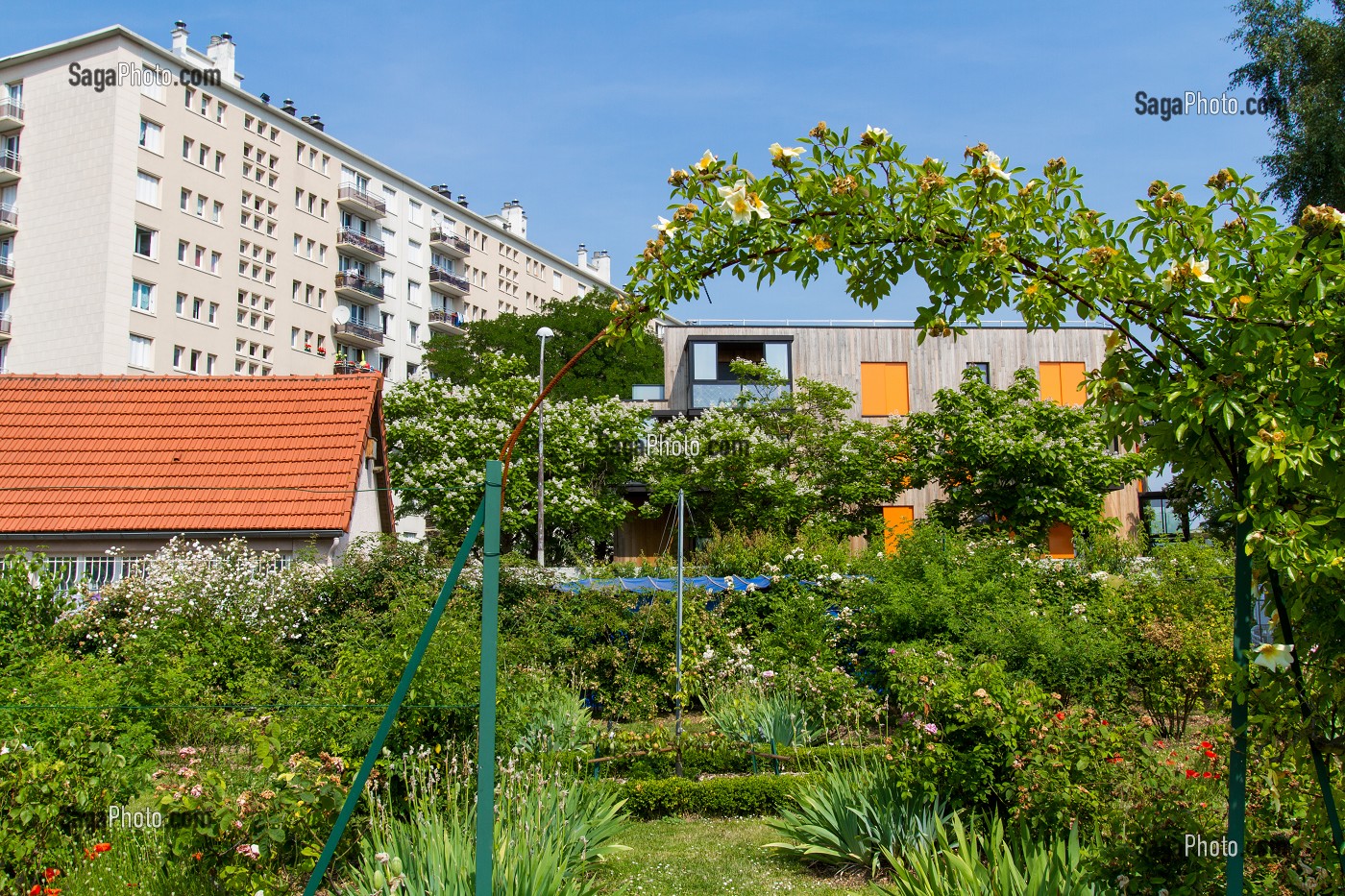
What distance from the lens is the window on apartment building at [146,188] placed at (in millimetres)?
41969

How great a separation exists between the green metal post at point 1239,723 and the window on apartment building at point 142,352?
4411cm

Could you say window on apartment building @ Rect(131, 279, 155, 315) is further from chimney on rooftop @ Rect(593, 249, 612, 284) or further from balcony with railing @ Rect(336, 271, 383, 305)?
chimney on rooftop @ Rect(593, 249, 612, 284)

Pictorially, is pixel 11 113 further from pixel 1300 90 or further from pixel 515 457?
pixel 1300 90

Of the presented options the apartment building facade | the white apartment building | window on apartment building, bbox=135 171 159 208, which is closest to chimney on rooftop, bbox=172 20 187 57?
the white apartment building

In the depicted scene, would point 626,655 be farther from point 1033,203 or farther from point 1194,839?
point 1033,203

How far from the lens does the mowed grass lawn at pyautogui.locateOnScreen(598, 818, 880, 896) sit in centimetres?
648

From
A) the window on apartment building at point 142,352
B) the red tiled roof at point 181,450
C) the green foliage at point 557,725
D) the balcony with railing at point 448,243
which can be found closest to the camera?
the green foliage at point 557,725

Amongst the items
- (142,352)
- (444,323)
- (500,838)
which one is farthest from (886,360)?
(500,838)

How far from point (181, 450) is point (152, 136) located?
31.5 meters

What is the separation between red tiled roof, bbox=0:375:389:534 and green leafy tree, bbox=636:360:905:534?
44.3ft

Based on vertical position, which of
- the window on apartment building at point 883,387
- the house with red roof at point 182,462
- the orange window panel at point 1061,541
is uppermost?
the window on apartment building at point 883,387

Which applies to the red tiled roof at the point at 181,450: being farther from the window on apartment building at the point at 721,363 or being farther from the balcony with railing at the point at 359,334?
the balcony with railing at the point at 359,334

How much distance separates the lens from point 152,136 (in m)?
43.0

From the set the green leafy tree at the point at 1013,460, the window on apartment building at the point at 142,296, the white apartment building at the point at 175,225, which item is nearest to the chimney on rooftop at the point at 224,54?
the white apartment building at the point at 175,225
